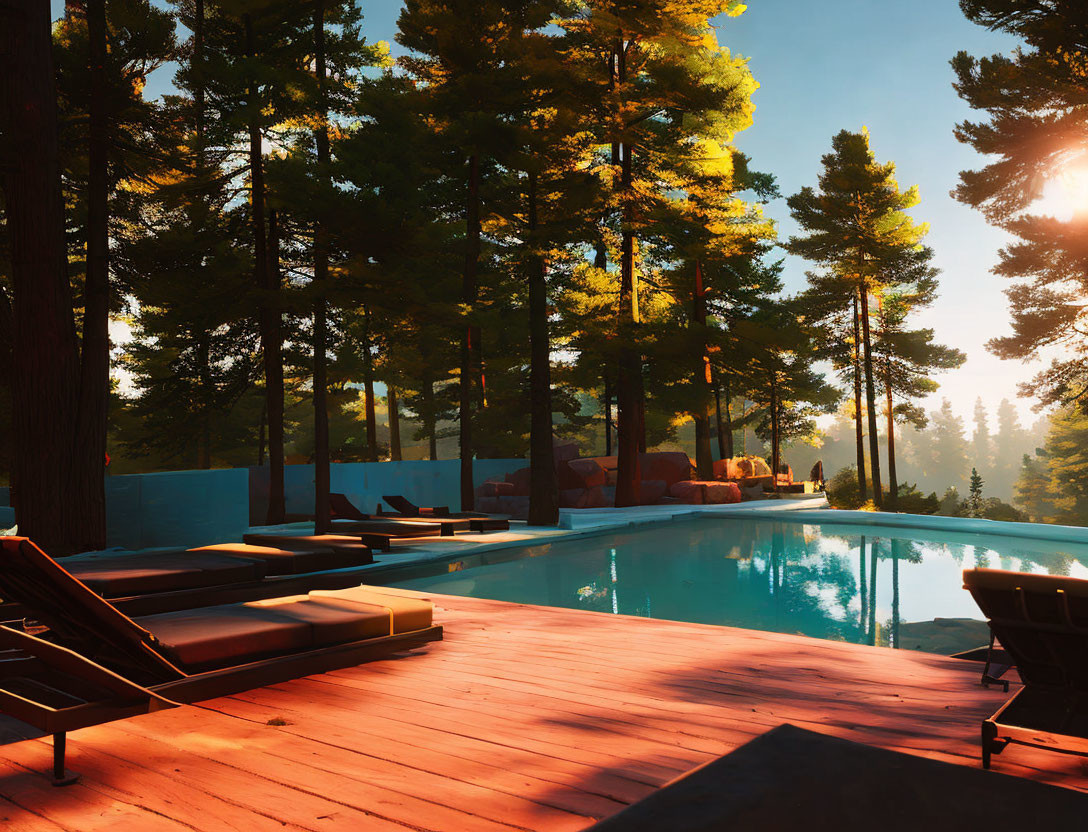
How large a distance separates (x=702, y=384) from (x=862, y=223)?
8.72 meters

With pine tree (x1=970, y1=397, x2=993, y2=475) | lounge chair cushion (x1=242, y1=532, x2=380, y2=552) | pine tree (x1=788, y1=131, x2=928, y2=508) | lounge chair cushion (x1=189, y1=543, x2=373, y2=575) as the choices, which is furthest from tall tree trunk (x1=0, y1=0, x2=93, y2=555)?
pine tree (x1=970, y1=397, x2=993, y2=475)

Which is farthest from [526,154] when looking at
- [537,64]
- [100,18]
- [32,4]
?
[32,4]

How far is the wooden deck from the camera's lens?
2.41m

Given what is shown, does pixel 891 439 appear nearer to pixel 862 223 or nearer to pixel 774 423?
pixel 774 423

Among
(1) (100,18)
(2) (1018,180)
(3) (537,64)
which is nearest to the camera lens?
(1) (100,18)

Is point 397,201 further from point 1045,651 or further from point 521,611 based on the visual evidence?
point 1045,651

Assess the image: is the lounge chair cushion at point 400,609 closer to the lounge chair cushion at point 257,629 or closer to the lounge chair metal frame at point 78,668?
the lounge chair cushion at point 257,629

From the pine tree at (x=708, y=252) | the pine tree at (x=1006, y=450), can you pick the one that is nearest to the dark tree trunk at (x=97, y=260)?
the pine tree at (x=708, y=252)

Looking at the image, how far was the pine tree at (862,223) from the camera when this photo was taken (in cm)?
2539

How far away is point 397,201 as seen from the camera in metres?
14.8

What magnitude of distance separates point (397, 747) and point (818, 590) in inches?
318

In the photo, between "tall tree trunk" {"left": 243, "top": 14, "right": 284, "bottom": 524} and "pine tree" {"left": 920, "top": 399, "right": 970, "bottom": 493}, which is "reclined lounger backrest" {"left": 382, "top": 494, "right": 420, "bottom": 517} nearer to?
"tall tree trunk" {"left": 243, "top": 14, "right": 284, "bottom": 524}

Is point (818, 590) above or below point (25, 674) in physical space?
below

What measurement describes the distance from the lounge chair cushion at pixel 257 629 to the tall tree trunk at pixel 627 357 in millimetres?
12968
